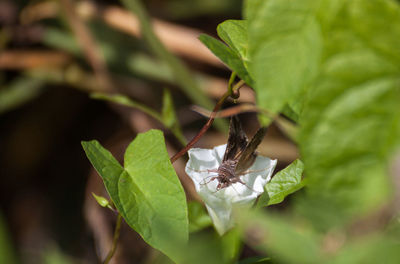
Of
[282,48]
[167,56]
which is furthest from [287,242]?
[167,56]

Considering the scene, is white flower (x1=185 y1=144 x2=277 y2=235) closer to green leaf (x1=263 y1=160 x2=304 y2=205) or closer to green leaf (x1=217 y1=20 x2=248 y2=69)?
green leaf (x1=263 y1=160 x2=304 y2=205)

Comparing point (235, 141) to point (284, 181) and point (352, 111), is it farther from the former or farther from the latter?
point (352, 111)

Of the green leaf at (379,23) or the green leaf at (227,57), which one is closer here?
the green leaf at (379,23)

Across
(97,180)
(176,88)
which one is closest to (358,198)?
(97,180)

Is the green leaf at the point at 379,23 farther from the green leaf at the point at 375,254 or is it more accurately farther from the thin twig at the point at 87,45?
the thin twig at the point at 87,45

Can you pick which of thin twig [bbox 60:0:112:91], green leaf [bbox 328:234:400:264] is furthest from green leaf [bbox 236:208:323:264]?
thin twig [bbox 60:0:112:91]

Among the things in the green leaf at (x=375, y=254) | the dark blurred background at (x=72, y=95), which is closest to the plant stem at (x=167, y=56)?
the dark blurred background at (x=72, y=95)
